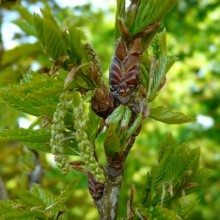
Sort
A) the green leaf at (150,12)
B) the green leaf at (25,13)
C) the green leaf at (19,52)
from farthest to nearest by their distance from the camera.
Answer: the green leaf at (19,52)
the green leaf at (25,13)
the green leaf at (150,12)

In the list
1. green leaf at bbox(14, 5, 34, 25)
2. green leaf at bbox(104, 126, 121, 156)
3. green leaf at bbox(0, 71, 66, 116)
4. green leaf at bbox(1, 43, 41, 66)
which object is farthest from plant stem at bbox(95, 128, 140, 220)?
green leaf at bbox(1, 43, 41, 66)

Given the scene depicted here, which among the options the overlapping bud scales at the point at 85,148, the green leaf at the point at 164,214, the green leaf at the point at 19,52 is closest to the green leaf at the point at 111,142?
the overlapping bud scales at the point at 85,148

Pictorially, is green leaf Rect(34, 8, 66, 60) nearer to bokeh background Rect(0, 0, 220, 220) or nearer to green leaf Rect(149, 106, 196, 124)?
green leaf Rect(149, 106, 196, 124)

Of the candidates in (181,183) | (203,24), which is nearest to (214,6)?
(203,24)

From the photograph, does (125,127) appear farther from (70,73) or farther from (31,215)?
(31,215)

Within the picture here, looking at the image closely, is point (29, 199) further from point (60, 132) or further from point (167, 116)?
point (167, 116)

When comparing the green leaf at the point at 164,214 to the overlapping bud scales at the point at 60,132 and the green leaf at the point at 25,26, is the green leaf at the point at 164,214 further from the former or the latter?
the green leaf at the point at 25,26
